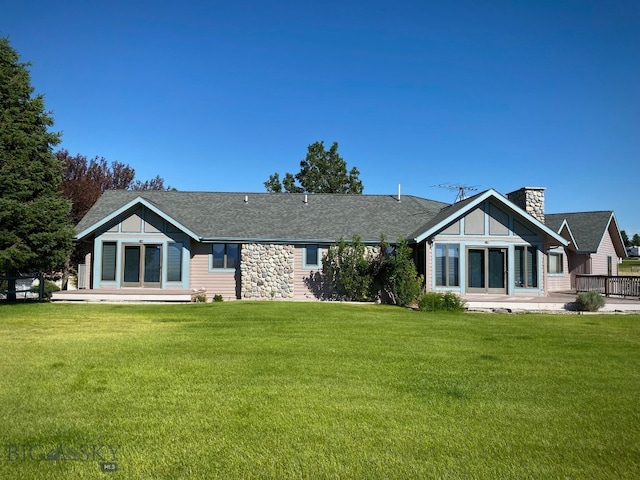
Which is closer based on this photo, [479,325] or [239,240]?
[479,325]

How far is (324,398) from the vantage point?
6074mm

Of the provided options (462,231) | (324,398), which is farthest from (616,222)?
(324,398)

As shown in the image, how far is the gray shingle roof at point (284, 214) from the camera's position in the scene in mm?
21234

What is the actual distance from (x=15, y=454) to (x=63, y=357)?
417 cm

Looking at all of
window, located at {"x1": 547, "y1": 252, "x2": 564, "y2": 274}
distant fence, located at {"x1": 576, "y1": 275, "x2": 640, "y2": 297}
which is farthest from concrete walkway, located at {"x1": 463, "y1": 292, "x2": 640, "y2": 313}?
window, located at {"x1": 547, "y1": 252, "x2": 564, "y2": 274}

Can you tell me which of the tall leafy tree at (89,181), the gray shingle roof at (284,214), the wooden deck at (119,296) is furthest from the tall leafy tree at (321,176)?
→ the wooden deck at (119,296)

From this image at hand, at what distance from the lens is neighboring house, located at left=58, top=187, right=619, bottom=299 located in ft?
63.9

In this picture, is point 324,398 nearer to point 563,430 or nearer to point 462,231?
point 563,430

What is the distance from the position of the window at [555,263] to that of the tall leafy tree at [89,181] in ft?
86.7

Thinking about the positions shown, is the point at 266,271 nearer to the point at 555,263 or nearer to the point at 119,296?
the point at 119,296

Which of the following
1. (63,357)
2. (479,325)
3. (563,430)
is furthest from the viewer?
(479,325)

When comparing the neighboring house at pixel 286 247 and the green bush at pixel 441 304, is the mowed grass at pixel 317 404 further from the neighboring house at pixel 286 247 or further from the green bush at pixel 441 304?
the neighboring house at pixel 286 247

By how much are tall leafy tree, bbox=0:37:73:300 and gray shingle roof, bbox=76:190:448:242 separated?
107 inches

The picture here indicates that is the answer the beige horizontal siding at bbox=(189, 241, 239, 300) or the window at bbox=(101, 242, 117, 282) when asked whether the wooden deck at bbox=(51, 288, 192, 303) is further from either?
the beige horizontal siding at bbox=(189, 241, 239, 300)
